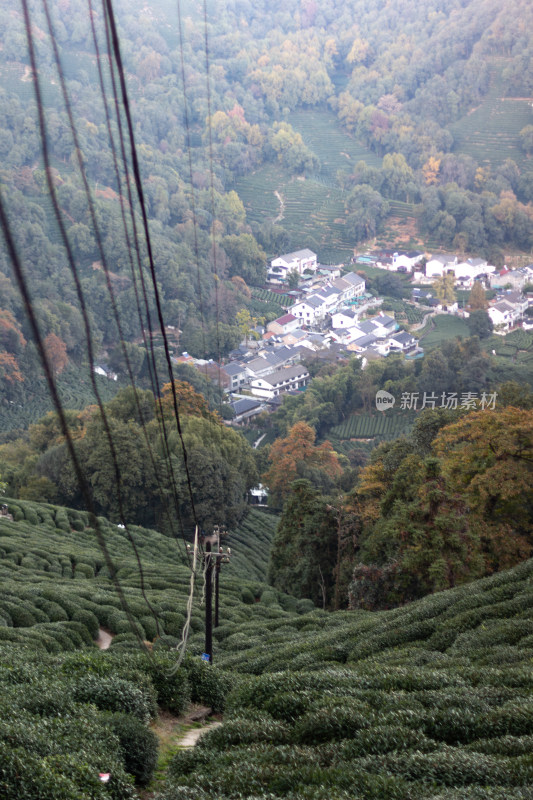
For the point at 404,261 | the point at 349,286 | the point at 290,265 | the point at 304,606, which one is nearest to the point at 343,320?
the point at 349,286

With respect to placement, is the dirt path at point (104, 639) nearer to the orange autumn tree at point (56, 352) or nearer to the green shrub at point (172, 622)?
the green shrub at point (172, 622)

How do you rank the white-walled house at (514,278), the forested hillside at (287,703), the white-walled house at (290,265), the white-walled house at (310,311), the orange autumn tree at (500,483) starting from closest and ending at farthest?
the forested hillside at (287,703), the orange autumn tree at (500,483), the white-walled house at (310,311), the white-walled house at (514,278), the white-walled house at (290,265)

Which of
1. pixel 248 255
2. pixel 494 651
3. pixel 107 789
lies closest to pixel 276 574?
pixel 494 651

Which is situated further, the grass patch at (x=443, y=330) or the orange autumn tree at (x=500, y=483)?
the grass patch at (x=443, y=330)

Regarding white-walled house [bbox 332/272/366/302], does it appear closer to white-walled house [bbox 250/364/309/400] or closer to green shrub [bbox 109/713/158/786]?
white-walled house [bbox 250/364/309/400]

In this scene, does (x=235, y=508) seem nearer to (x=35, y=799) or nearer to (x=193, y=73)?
(x=35, y=799)

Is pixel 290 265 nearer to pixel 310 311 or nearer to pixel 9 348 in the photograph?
pixel 310 311

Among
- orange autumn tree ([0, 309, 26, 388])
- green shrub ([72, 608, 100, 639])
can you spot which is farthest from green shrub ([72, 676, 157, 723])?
orange autumn tree ([0, 309, 26, 388])

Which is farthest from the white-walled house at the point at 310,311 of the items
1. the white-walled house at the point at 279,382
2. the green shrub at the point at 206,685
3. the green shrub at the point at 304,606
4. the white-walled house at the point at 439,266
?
the green shrub at the point at 206,685
